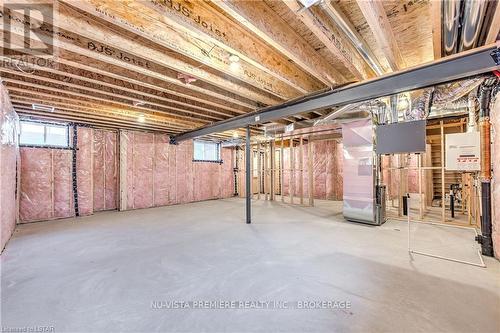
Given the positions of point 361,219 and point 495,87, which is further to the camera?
point 361,219

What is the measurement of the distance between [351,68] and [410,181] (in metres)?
7.94

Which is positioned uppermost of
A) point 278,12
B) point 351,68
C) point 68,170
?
point 278,12

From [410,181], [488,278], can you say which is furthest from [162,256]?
[410,181]

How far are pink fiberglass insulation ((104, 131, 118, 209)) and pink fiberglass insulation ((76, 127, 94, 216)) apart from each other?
0.51m

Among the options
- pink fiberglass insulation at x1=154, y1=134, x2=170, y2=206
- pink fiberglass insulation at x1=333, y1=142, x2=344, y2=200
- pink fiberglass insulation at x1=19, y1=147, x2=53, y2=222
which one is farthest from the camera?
pink fiberglass insulation at x1=333, y1=142, x2=344, y2=200

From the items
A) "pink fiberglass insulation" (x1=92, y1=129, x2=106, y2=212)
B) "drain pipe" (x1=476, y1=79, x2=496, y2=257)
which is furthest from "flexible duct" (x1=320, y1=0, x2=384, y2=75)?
"pink fiberglass insulation" (x1=92, y1=129, x2=106, y2=212)

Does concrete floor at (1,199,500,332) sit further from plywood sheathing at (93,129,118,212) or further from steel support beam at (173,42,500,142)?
plywood sheathing at (93,129,118,212)

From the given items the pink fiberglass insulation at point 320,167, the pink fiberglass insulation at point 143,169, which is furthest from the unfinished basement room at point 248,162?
the pink fiberglass insulation at point 320,167

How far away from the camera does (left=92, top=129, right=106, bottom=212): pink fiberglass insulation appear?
19.3 ft

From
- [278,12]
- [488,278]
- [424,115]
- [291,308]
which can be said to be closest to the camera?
[291,308]

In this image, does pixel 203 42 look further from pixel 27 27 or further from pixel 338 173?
pixel 338 173

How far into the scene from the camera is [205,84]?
321 centimetres

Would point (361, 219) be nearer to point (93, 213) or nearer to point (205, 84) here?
point (205, 84)

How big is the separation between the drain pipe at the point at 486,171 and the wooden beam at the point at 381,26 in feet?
4.46
